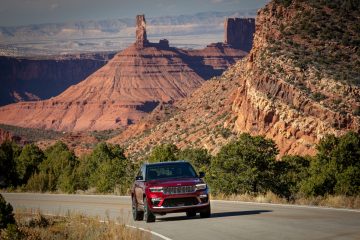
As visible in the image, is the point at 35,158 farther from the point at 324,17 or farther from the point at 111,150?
the point at 324,17

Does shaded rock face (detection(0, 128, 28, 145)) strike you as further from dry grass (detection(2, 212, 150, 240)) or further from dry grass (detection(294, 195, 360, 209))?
dry grass (detection(2, 212, 150, 240))

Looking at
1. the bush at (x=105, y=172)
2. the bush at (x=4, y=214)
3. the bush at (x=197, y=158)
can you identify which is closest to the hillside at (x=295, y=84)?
the bush at (x=197, y=158)

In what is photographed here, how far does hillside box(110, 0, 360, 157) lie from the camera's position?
6084cm

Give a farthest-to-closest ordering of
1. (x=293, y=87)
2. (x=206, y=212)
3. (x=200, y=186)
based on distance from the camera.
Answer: (x=293, y=87)
(x=206, y=212)
(x=200, y=186)

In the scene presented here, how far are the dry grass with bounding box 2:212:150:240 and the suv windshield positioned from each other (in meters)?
2.18

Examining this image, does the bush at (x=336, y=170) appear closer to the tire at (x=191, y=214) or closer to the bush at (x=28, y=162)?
the tire at (x=191, y=214)

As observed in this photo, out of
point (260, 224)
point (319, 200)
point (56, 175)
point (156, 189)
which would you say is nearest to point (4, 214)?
point (156, 189)

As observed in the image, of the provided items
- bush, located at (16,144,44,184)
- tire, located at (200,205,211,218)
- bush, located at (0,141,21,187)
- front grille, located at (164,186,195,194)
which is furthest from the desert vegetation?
bush, located at (0,141,21,187)

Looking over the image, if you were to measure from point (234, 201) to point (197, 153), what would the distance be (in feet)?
77.9

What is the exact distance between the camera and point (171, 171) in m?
22.5

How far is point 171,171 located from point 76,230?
159 inches

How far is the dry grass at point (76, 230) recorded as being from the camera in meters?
17.5

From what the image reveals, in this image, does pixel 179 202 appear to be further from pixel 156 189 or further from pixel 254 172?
pixel 254 172

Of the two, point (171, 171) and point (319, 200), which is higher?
point (171, 171)
